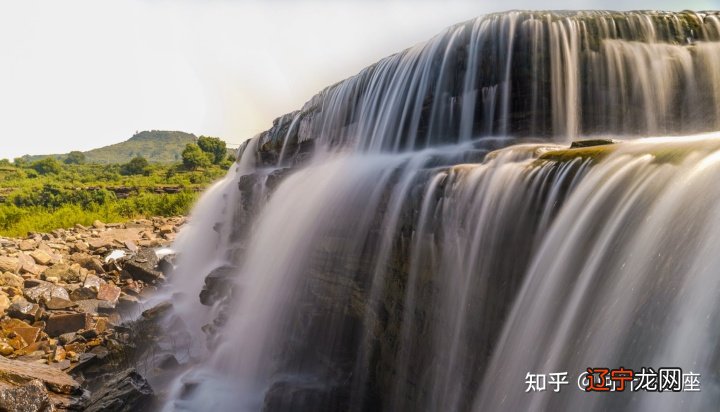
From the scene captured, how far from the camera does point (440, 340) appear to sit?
4484 millimetres

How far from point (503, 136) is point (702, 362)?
6.53 meters

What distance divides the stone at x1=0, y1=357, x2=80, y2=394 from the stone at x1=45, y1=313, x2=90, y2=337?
8.19ft

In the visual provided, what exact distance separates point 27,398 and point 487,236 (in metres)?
6.30

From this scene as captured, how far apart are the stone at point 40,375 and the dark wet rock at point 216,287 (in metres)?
3.34

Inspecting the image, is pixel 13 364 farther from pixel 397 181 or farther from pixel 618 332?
pixel 618 332

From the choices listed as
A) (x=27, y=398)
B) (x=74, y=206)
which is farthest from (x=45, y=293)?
(x=74, y=206)

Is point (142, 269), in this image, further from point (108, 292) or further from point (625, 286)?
point (625, 286)

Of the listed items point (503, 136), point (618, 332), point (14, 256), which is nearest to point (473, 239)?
point (618, 332)

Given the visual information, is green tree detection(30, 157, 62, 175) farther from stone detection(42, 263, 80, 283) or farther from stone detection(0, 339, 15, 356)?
stone detection(0, 339, 15, 356)

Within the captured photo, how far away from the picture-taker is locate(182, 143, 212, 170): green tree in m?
74.6

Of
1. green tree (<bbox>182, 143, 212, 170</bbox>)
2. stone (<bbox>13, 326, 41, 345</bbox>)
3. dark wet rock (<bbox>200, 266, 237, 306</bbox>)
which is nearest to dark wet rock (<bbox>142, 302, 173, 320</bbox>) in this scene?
dark wet rock (<bbox>200, 266, 237, 306</bbox>)

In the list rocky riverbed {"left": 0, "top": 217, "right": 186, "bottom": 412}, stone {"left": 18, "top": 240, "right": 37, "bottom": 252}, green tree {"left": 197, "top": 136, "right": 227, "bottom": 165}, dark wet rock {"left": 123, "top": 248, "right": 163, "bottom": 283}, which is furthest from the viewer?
green tree {"left": 197, "top": 136, "right": 227, "bottom": 165}

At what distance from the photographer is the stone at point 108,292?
11.6 m

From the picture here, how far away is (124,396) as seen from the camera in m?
5.93
